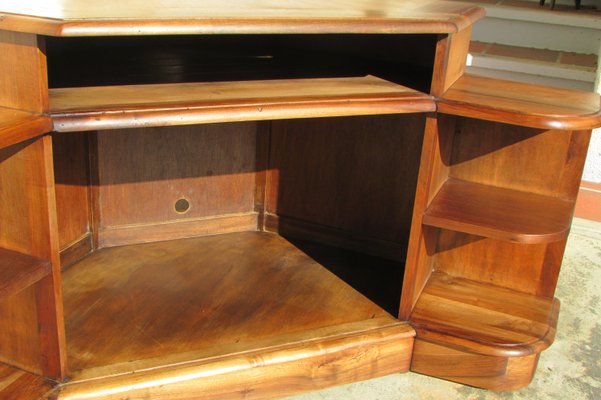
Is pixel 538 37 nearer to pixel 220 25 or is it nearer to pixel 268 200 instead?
pixel 268 200

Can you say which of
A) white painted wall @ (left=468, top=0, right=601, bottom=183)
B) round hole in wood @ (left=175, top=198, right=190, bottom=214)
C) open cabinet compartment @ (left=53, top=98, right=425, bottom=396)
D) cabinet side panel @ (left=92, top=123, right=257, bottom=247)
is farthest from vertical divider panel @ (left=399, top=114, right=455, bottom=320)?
white painted wall @ (left=468, top=0, right=601, bottom=183)

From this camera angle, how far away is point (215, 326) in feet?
6.39

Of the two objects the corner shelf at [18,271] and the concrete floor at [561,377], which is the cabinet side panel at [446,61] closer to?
the concrete floor at [561,377]

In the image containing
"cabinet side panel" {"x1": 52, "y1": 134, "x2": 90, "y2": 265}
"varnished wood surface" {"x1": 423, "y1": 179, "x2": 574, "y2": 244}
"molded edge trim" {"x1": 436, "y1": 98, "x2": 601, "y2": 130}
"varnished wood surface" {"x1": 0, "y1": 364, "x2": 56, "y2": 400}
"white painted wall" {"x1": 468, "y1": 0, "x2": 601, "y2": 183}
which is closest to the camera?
"varnished wood surface" {"x1": 0, "y1": 364, "x2": 56, "y2": 400}

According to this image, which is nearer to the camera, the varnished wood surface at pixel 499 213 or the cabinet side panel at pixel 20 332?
the cabinet side panel at pixel 20 332

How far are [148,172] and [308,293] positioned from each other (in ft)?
2.08

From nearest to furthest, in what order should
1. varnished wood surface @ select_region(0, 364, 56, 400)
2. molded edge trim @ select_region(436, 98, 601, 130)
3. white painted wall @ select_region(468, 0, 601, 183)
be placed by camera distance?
varnished wood surface @ select_region(0, 364, 56, 400) < molded edge trim @ select_region(436, 98, 601, 130) < white painted wall @ select_region(468, 0, 601, 183)

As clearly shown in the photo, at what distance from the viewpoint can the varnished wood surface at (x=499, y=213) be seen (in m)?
1.84

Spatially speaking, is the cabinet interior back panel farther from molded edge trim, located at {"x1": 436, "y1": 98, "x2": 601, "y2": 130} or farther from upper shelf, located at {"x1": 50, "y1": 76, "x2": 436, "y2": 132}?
molded edge trim, located at {"x1": 436, "y1": 98, "x2": 601, "y2": 130}

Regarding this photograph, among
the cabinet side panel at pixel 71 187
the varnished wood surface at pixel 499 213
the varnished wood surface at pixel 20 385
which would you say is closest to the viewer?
the varnished wood surface at pixel 20 385

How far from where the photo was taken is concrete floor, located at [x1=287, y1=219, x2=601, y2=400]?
1980 mm

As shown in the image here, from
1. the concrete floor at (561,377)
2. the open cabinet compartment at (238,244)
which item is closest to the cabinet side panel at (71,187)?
the open cabinet compartment at (238,244)

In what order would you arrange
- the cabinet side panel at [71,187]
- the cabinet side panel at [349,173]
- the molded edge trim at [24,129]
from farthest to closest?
the cabinet side panel at [349,173], the cabinet side panel at [71,187], the molded edge trim at [24,129]

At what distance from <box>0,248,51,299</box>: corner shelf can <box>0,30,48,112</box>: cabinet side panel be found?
1.09 ft
